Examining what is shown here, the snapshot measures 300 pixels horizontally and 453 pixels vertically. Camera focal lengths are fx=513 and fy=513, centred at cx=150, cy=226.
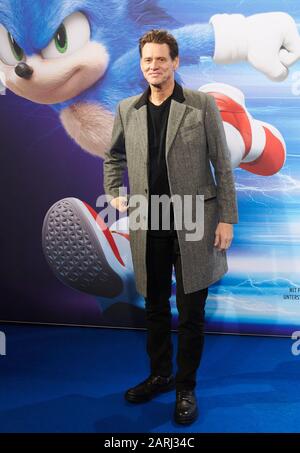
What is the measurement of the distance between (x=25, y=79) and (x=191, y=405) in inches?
75.4

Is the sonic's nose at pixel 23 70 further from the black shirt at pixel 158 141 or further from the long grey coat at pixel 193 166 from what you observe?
the black shirt at pixel 158 141

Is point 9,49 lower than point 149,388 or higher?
higher

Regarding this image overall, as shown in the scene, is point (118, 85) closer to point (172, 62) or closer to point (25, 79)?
point (25, 79)

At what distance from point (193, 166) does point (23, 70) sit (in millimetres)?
1386

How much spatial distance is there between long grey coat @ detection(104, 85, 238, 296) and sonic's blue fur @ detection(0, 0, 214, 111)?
749mm

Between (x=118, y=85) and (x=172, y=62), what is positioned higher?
(x=118, y=85)

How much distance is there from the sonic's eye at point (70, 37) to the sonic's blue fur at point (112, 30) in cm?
3

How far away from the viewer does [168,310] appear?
2168 millimetres

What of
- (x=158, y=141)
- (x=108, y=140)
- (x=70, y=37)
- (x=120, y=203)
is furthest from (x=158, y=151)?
(x=70, y=37)

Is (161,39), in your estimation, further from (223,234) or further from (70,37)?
(70,37)

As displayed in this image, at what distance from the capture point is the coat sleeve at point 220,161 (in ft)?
6.25

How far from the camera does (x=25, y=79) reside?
2.83 metres

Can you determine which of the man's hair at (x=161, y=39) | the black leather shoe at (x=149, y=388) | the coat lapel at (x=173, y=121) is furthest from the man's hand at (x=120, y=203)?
the black leather shoe at (x=149, y=388)

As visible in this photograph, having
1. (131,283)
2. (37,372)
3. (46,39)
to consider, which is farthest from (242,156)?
(37,372)
